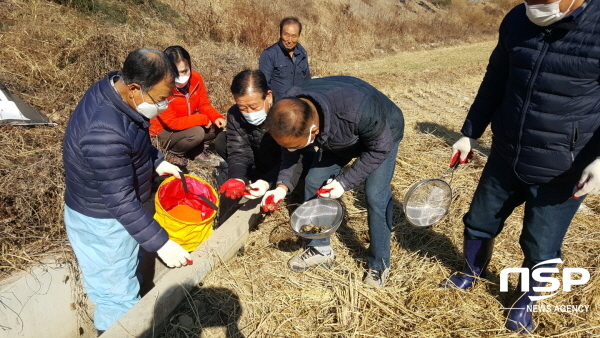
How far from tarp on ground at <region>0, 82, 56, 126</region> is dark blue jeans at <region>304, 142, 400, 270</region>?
10.0 feet

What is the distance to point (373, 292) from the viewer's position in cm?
277

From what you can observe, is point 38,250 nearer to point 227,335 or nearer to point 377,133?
point 227,335

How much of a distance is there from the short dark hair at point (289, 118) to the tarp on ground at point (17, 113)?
3.20 meters

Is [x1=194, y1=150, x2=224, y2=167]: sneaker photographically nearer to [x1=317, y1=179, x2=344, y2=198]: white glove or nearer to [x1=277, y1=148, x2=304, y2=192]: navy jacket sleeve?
[x1=277, y1=148, x2=304, y2=192]: navy jacket sleeve

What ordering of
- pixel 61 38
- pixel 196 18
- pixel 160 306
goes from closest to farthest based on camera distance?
pixel 160 306 < pixel 61 38 < pixel 196 18

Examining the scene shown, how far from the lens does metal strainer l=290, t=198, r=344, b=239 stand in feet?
8.98

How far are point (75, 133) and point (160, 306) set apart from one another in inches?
46.5

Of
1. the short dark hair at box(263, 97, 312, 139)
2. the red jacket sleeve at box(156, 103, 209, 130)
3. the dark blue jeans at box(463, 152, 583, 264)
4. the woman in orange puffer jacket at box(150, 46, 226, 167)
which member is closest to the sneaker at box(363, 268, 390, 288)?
the dark blue jeans at box(463, 152, 583, 264)

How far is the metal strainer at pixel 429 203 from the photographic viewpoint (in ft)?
9.27

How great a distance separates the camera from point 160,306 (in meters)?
2.56

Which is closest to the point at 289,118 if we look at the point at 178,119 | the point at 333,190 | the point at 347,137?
the point at 347,137

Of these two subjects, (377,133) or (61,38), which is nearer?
(377,133)

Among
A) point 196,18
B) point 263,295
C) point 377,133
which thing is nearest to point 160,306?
point 263,295

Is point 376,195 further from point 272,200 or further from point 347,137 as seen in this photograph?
point 272,200
